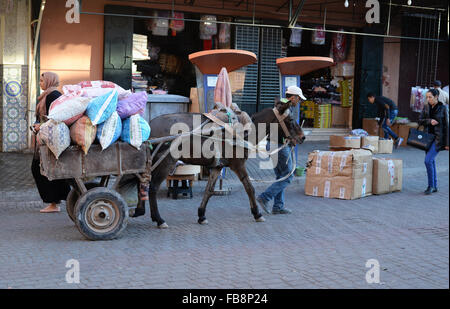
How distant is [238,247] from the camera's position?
6.11 metres

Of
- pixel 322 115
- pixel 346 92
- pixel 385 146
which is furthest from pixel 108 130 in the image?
pixel 346 92

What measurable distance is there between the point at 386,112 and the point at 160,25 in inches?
241

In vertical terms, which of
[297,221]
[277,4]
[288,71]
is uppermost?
[277,4]

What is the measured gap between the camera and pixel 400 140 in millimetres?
15000

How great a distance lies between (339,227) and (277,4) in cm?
863

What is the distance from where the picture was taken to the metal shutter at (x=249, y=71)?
14.1m

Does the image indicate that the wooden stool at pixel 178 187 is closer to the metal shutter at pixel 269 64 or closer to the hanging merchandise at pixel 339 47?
the metal shutter at pixel 269 64

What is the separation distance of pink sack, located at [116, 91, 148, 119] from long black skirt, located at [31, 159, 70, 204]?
1760 millimetres

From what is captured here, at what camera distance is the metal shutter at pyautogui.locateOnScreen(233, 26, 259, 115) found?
46.4 feet

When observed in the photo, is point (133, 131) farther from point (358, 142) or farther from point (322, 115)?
point (322, 115)

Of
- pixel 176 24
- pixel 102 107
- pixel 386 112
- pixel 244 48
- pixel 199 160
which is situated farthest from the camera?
pixel 386 112
